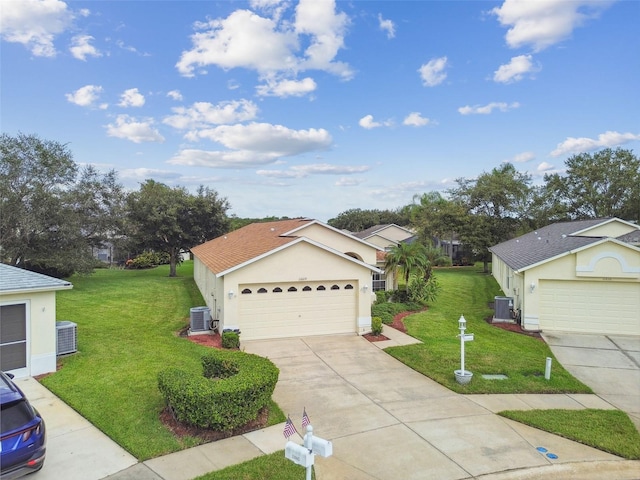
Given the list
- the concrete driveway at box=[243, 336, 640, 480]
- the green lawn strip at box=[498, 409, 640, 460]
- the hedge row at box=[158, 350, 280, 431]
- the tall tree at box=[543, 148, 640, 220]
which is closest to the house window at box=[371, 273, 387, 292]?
the concrete driveway at box=[243, 336, 640, 480]

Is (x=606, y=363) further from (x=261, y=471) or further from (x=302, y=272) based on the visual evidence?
(x=261, y=471)

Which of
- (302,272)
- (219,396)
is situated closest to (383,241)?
(302,272)

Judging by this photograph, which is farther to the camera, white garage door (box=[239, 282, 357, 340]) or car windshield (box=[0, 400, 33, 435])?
white garage door (box=[239, 282, 357, 340])

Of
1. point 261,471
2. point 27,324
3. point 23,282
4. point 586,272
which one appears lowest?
point 261,471

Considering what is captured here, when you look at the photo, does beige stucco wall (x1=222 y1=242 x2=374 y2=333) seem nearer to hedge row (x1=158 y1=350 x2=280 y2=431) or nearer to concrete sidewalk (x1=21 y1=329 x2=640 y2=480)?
concrete sidewalk (x1=21 y1=329 x2=640 y2=480)

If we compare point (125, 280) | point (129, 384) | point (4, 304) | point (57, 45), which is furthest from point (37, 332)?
point (125, 280)

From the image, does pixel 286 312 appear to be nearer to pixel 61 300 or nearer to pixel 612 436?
pixel 612 436

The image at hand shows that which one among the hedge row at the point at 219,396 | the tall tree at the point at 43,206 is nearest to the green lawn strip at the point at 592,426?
the hedge row at the point at 219,396
